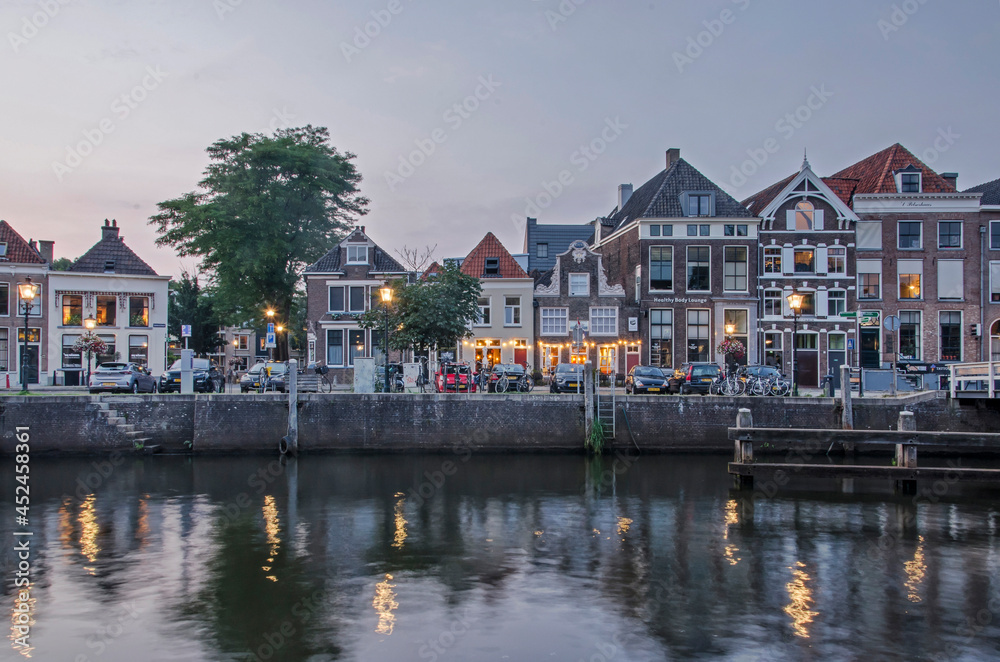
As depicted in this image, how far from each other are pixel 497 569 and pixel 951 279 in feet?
128

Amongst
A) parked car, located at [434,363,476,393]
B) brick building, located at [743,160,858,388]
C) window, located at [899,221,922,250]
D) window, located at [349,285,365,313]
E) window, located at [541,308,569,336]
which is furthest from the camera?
window, located at [349,285,365,313]

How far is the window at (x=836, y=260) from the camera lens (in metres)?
42.3

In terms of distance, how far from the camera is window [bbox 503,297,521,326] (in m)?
43.7

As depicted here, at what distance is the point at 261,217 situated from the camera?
4712 cm

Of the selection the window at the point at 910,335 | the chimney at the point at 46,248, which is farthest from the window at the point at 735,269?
the chimney at the point at 46,248

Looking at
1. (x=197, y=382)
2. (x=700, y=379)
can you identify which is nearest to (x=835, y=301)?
(x=700, y=379)

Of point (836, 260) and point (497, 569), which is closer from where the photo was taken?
point (497, 569)

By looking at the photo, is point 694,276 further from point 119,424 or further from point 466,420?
point 119,424

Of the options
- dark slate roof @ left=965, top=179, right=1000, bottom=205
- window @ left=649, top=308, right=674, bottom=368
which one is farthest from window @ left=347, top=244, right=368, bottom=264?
dark slate roof @ left=965, top=179, right=1000, bottom=205

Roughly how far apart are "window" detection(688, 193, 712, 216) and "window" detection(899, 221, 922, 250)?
35.7 feet

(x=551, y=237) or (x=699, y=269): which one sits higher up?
(x=551, y=237)

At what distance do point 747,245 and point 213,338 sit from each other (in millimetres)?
47964

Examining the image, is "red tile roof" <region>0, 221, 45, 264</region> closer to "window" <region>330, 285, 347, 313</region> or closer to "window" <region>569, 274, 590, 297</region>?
"window" <region>330, 285, 347, 313</region>

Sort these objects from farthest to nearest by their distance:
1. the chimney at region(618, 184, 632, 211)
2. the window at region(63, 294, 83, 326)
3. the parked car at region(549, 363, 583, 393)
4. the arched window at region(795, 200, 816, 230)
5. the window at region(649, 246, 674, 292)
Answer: the chimney at region(618, 184, 632, 211), the window at region(63, 294, 83, 326), the window at region(649, 246, 674, 292), the arched window at region(795, 200, 816, 230), the parked car at region(549, 363, 583, 393)
